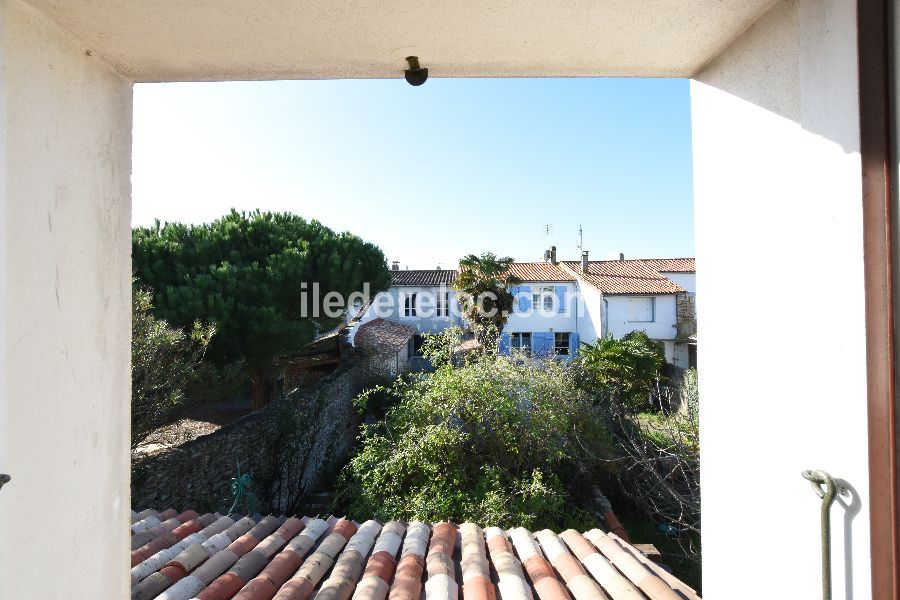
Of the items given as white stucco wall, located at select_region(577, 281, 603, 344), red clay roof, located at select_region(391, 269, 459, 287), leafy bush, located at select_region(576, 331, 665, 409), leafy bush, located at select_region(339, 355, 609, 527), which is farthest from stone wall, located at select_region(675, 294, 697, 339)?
leafy bush, located at select_region(339, 355, 609, 527)

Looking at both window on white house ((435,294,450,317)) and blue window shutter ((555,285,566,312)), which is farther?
window on white house ((435,294,450,317))

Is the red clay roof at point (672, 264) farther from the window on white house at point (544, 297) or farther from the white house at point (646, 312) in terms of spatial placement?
the window on white house at point (544, 297)

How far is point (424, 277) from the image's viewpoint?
93.0 ft

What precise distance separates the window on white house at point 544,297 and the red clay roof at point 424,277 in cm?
490

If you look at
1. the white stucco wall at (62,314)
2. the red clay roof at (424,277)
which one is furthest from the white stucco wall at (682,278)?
the white stucco wall at (62,314)

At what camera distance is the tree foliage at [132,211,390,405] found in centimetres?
1030

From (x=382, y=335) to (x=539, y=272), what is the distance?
11199 mm

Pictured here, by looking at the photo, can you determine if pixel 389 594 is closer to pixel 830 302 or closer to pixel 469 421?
pixel 830 302

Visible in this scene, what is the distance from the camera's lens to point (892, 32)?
984 millimetres

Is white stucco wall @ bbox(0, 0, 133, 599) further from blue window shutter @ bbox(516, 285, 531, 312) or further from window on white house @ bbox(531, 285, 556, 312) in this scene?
window on white house @ bbox(531, 285, 556, 312)

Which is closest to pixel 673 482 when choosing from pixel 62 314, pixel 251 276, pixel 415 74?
pixel 415 74

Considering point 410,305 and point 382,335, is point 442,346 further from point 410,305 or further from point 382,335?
point 410,305

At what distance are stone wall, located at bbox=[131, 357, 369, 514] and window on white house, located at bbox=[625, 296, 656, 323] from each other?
16.7 metres

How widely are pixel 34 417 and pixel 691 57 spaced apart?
7.81 ft
